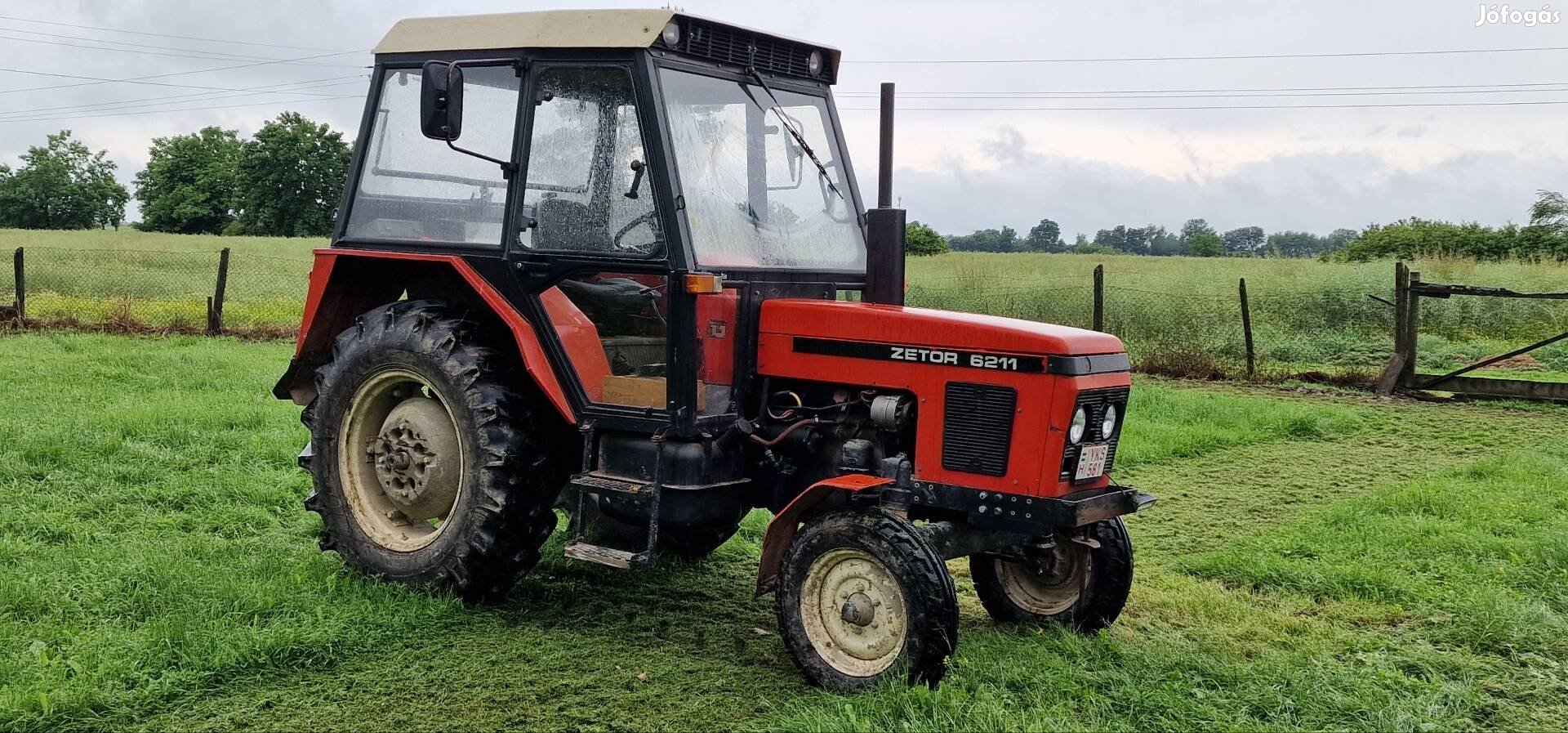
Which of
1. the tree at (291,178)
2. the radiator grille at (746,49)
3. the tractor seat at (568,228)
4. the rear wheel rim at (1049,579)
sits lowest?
the rear wheel rim at (1049,579)

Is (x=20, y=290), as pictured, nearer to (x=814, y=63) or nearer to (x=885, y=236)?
(x=814, y=63)

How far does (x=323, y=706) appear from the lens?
3994 mm

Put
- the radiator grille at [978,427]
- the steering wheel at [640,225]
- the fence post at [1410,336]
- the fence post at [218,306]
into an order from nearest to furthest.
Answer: the radiator grille at [978,427]
the steering wheel at [640,225]
the fence post at [1410,336]
the fence post at [218,306]

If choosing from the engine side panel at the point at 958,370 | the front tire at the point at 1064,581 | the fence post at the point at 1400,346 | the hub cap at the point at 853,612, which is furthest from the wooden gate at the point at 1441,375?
Result: the hub cap at the point at 853,612

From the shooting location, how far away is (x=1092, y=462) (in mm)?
4344

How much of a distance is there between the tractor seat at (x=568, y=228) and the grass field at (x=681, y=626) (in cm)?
147

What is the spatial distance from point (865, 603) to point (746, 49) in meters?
2.22

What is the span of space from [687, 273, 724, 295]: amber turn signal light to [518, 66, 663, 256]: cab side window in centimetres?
24

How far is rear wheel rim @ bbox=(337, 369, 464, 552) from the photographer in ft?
16.6

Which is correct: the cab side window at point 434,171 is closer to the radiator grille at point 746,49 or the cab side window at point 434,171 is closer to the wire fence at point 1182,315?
the radiator grille at point 746,49

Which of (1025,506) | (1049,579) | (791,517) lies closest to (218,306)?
(791,517)

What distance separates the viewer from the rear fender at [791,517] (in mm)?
4320

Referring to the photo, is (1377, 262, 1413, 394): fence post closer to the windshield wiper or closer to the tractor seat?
the windshield wiper

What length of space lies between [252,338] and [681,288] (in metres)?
12.2
